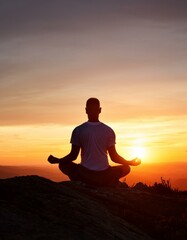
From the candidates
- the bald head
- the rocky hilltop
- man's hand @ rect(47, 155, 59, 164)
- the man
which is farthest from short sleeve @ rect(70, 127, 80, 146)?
the rocky hilltop

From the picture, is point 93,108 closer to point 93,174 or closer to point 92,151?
point 92,151

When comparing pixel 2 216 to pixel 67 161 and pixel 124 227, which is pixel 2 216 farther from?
pixel 67 161

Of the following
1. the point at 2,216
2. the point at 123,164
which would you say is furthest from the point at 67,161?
the point at 2,216

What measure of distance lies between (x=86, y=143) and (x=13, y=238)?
20.7 ft

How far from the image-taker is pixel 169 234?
27.8ft

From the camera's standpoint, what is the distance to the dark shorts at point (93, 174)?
11859 millimetres

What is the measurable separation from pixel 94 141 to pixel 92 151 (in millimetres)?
283

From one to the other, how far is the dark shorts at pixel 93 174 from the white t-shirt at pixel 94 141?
137 mm

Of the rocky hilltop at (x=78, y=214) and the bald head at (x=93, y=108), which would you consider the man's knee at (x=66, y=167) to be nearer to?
the bald head at (x=93, y=108)

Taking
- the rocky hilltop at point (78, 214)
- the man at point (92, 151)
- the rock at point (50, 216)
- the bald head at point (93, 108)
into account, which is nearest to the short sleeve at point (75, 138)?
the man at point (92, 151)

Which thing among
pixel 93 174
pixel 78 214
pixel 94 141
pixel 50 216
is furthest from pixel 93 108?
pixel 50 216

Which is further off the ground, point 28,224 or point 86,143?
point 86,143

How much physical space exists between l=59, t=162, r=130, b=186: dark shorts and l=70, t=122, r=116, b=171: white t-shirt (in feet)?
0.45

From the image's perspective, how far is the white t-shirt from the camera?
38.6 ft
